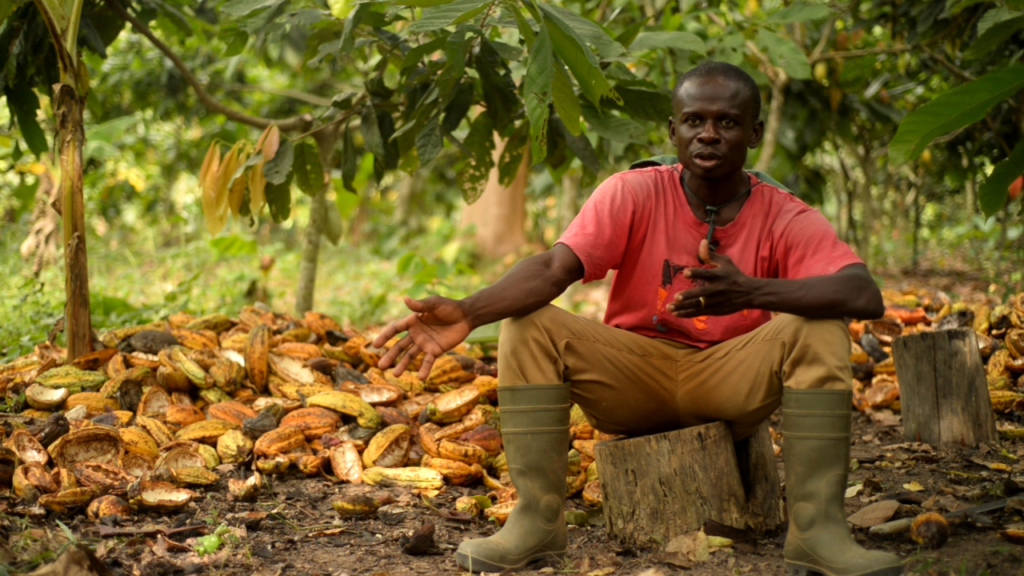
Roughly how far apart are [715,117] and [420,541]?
1211mm

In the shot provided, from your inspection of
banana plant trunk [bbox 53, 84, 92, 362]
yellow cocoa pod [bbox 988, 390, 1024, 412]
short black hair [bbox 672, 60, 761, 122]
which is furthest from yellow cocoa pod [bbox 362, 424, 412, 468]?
yellow cocoa pod [bbox 988, 390, 1024, 412]

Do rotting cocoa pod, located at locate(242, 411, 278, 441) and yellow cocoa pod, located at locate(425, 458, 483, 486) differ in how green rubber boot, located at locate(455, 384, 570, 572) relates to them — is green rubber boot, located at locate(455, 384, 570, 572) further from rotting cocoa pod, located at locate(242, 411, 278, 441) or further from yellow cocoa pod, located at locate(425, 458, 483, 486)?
rotting cocoa pod, located at locate(242, 411, 278, 441)

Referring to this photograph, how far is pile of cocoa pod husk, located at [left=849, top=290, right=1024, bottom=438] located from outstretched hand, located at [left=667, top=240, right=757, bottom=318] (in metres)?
1.63

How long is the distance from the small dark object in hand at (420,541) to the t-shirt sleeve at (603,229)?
27.5 inches

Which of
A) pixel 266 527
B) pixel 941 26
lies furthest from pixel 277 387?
pixel 941 26

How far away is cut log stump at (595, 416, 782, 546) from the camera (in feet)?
6.54

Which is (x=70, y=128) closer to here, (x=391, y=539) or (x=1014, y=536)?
(x=391, y=539)

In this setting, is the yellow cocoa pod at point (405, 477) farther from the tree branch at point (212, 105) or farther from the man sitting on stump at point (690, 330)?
the tree branch at point (212, 105)

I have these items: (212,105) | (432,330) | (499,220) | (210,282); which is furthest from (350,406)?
(499,220)

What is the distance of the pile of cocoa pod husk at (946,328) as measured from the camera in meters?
3.04

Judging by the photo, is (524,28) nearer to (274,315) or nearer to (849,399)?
(849,399)

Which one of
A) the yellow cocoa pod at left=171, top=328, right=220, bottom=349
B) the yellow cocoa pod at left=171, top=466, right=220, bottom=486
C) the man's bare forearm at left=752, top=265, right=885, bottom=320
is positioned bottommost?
the yellow cocoa pod at left=171, top=466, right=220, bottom=486

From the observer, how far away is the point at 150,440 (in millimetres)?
2387

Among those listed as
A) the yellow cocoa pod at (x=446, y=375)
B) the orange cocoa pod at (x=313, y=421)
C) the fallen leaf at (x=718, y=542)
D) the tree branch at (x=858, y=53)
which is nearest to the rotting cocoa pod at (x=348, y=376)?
the yellow cocoa pod at (x=446, y=375)
